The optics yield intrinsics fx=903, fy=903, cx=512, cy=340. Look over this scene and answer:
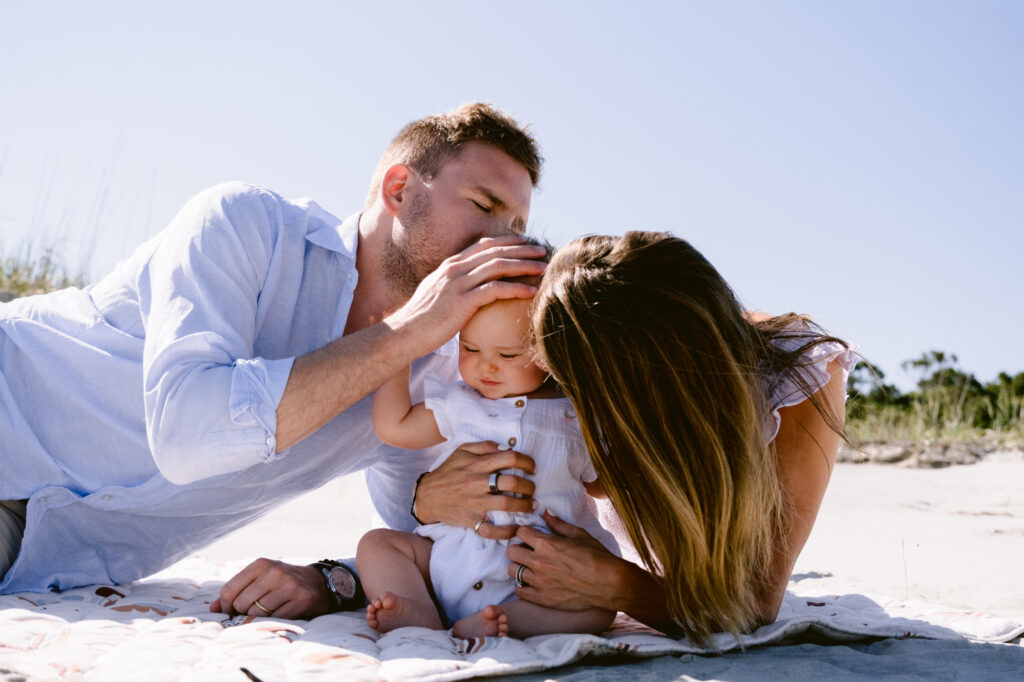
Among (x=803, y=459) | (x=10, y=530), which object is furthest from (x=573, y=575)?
(x=10, y=530)

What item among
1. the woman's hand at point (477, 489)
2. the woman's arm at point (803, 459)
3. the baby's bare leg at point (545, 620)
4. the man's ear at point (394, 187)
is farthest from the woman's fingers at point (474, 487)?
the man's ear at point (394, 187)

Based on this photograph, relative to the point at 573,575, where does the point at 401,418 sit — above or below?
above

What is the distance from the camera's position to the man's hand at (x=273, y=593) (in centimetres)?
267

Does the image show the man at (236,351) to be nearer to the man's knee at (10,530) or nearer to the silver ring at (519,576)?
the man's knee at (10,530)

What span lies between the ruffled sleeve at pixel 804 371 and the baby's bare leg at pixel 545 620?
2.29ft

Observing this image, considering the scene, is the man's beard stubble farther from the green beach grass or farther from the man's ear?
the green beach grass

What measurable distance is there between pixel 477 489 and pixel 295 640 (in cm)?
62

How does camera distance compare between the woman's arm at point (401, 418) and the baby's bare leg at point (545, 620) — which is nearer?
the baby's bare leg at point (545, 620)

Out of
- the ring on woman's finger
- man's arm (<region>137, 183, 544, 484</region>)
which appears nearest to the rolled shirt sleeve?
man's arm (<region>137, 183, 544, 484</region>)

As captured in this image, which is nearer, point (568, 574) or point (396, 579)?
point (568, 574)

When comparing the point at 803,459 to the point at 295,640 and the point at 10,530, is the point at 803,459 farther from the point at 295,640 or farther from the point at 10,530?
the point at 10,530

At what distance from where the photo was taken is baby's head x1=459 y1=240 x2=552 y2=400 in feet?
8.62

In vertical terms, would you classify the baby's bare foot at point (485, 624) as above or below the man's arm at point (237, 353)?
below

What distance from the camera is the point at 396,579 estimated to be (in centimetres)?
254
